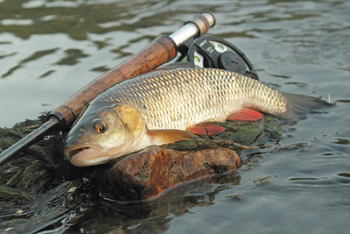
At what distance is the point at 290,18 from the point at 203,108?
21.4ft

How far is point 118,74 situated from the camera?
4.71 m

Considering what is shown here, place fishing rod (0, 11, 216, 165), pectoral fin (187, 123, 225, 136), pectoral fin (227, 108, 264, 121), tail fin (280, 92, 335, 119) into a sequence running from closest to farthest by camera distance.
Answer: fishing rod (0, 11, 216, 165)
pectoral fin (187, 123, 225, 136)
pectoral fin (227, 108, 264, 121)
tail fin (280, 92, 335, 119)

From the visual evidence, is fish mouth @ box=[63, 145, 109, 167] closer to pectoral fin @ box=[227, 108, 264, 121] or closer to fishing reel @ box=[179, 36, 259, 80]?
pectoral fin @ box=[227, 108, 264, 121]

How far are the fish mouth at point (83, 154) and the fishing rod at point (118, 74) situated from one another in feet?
1.39

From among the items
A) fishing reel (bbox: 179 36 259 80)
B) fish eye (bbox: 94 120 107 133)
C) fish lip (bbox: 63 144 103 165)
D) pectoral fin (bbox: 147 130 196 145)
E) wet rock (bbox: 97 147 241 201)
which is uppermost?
fishing reel (bbox: 179 36 259 80)

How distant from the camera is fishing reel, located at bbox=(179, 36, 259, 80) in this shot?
17.8 feet

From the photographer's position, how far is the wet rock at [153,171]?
11.4 feet

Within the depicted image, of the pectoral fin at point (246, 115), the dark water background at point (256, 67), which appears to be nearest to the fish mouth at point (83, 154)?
the dark water background at point (256, 67)

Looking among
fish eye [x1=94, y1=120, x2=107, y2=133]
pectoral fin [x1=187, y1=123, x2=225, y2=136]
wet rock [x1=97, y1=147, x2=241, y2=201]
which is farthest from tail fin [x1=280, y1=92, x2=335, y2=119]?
fish eye [x1=94, y1=120, x2=107, y2=133]

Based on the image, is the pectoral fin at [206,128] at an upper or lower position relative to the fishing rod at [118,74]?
lower

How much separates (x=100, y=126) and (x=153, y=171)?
562 millimetres

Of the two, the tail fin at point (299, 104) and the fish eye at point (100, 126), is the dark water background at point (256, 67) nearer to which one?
the tail fin at point (299, 104)

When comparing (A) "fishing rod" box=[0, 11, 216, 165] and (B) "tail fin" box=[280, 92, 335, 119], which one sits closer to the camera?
(A) "fishing rod" box=[0, 11, 216, 165]

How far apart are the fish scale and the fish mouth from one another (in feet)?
1.58
